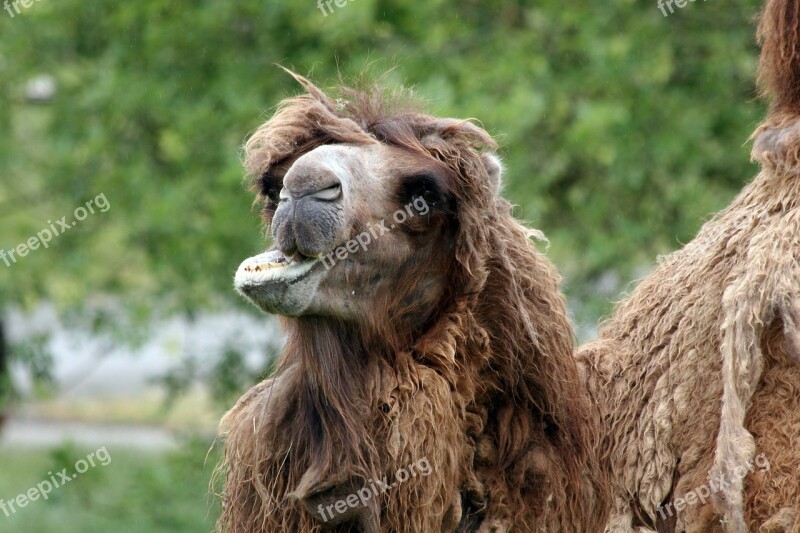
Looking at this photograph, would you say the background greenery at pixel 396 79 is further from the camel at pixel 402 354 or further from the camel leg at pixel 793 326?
the camel leg at pixel 793 326

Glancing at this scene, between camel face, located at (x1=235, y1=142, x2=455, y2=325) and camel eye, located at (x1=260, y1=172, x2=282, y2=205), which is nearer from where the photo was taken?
camel face, located at (x1=235, y1=142, x2=455, y2=325)

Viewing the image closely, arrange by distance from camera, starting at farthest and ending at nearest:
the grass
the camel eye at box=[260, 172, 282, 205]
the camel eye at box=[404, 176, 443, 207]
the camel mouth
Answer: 1. the grass
2. the camel eye at box=[260, 172, 282, 205]
3. the camel eye at box=[404, 176, 443, 207]
4. the camel mouth

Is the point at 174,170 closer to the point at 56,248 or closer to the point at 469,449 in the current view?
the point at 56,248

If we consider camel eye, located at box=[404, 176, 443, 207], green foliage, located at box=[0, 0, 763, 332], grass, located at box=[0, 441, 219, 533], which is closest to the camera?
camel eye, located at box=[404, 176, 443, 207]

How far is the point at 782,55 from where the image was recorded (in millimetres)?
4082

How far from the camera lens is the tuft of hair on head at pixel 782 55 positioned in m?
4.04

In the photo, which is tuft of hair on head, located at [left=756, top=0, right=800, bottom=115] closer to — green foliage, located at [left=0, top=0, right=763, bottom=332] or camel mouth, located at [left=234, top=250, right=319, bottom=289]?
camel mouth, located at [left=234, top=250, right=319, bottom=289]

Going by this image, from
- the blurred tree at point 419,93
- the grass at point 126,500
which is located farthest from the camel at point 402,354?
the grass at point 126,500

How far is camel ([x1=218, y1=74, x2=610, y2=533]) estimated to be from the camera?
3.68m

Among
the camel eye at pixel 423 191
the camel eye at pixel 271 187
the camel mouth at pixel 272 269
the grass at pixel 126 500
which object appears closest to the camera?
the camel mouth at pixel 272 269

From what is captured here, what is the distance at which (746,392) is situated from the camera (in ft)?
12.4

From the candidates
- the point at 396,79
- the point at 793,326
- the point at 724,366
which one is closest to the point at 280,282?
the point at 724,366

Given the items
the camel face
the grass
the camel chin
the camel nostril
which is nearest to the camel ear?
the camel face

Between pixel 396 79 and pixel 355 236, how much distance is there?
16.5 feet
